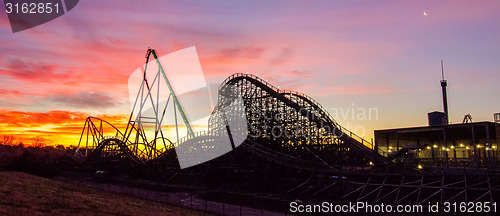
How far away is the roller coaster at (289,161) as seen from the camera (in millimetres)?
22359

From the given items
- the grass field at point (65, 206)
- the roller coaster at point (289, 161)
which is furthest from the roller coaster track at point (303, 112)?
the grass field at point (65, 206)

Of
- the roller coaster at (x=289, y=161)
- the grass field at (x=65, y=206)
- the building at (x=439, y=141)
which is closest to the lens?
the grass field at (x=65, y=206)

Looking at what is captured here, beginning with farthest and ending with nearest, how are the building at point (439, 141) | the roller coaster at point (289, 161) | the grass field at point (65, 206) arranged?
the building at point (439, 141)
the roller coaster at point (289, 161)
the grass field at point (65, 206)

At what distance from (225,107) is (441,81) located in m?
33.2

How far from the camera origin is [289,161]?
28.1 m

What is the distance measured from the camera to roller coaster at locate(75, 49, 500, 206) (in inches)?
880

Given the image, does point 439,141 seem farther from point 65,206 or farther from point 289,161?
point 65,206

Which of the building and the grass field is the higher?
the building

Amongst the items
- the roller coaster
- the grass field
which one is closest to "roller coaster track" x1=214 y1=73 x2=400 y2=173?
the roller coaster

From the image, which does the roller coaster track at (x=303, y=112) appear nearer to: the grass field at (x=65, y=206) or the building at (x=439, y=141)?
the building at (x=439, y=141)

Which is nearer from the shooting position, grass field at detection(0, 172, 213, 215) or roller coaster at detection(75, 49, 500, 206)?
grass field at detection(0, 172, 213, 215)

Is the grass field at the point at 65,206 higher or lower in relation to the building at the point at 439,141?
lower

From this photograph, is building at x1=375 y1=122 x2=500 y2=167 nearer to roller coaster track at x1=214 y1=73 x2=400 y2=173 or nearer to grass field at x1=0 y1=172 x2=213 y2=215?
roller coaster track at x1=214 y1=73 x2=400 y2=173

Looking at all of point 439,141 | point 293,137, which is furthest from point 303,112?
point 439,141
